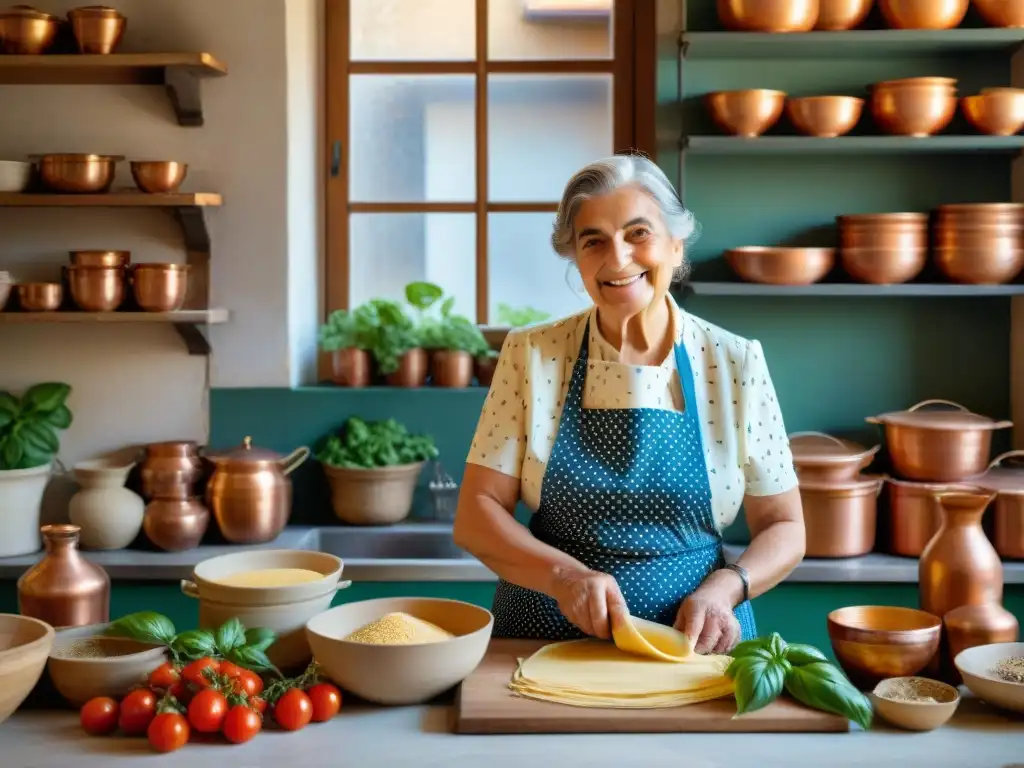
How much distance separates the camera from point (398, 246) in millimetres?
4055

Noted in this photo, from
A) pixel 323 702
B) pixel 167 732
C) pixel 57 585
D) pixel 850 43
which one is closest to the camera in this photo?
pixel 167 732

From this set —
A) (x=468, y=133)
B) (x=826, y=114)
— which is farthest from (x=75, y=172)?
(x=826, y=114)

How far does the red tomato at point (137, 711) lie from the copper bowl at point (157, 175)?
2216mm

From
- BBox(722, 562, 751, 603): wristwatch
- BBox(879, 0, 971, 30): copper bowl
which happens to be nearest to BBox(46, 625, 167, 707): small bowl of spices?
BBox(722, 562, 751, 603): wristwatch

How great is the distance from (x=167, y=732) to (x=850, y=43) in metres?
2.77

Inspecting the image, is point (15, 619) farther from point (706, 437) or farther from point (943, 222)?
point (943, 222)

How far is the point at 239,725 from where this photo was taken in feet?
5.24

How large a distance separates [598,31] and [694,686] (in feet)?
8.86

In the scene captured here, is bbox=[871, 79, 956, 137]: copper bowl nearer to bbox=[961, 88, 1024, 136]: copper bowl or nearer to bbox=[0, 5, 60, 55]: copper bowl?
bbox=[961, 88, 1024, 136]: copper bowl

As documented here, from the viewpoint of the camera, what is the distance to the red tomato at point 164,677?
5.43 ft

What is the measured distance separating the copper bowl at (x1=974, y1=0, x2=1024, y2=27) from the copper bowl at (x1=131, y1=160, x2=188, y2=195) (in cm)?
232

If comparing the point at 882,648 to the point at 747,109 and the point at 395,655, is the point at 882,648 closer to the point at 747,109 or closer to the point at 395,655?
the point at 395,655

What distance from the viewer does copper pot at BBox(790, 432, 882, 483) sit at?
342cm

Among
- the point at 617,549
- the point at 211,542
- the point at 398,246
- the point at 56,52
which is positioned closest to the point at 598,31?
the point at 398,246
